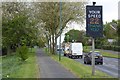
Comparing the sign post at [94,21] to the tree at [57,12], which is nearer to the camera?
the sign post at [94,21]

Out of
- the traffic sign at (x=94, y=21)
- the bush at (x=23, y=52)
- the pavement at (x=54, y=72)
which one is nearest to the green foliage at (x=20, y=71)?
the pavement at (x=54, y=72)

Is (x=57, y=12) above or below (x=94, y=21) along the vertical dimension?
above

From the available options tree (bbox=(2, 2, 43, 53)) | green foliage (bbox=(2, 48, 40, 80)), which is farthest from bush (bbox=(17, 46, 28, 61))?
tree (bbox=(2, 2, 43, 53))

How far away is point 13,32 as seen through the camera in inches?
2114

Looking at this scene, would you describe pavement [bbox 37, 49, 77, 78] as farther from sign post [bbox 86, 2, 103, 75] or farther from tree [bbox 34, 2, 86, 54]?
tree [bbox 34, 2, 86, 54]

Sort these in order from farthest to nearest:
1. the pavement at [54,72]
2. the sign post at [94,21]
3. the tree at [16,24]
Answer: the tree at [16,24] → the sign post at [94,21] → the pavement at [54,72]

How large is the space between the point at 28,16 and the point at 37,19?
3779 mm

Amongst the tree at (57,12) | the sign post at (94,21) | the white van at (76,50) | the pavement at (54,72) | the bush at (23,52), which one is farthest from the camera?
the white van at (76,50)

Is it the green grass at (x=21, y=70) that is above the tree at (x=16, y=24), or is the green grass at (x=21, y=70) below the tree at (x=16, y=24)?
below

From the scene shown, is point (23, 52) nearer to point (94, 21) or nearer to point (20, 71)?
point (20, 71)

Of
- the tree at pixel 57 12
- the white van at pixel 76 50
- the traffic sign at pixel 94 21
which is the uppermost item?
the tree at pixel 57 12

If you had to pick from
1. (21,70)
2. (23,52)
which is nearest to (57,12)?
(23,52)

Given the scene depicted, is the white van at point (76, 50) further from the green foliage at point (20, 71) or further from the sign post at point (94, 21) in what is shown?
the sign post at point (94, 21)

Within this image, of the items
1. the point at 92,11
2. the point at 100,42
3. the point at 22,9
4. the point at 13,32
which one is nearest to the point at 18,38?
the point at 13,32
